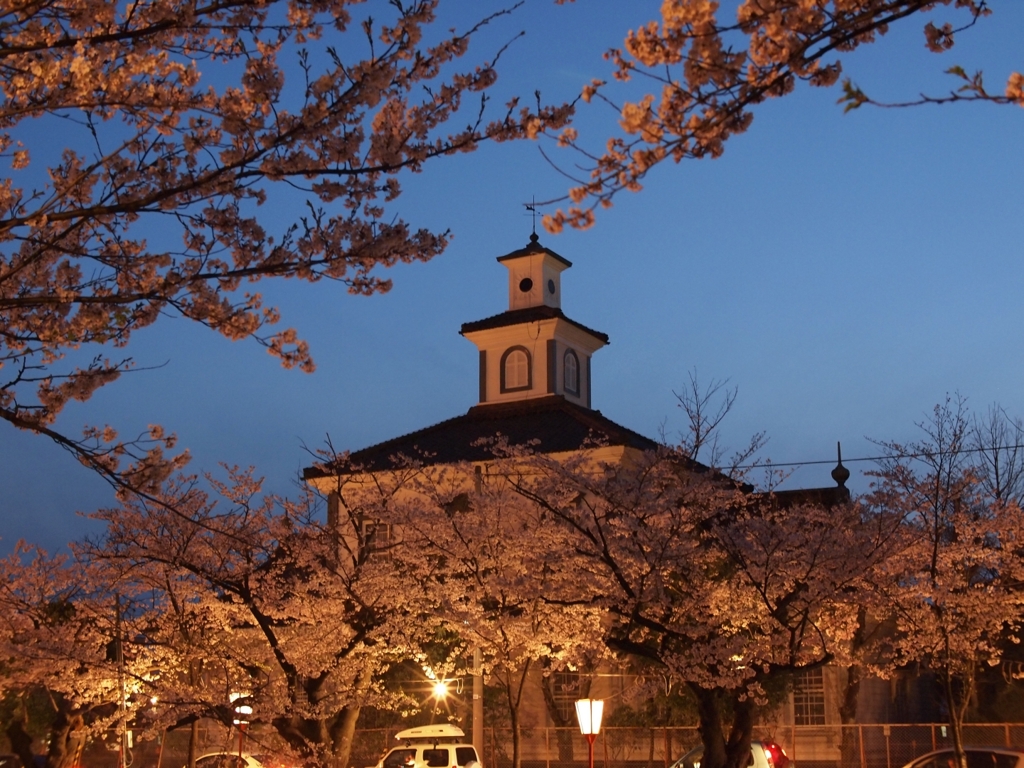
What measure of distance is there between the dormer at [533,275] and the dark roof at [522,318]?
42 centimetres

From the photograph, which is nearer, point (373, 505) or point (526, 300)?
point (373, 505)

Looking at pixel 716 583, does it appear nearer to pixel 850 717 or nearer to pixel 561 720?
pixel 561 720

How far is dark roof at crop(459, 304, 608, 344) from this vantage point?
3756 centimetres

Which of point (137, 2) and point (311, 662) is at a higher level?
point (137, 2)

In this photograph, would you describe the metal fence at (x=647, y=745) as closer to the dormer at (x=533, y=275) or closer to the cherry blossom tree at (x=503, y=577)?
the cherry blossom tree at (x=503, y=577)

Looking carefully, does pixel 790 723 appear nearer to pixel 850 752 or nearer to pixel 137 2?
pixel 850 752

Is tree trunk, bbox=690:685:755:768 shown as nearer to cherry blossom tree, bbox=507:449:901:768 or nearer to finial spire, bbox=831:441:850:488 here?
cherry blossom tree, bbox=507:449:901:768

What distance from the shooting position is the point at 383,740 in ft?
94.5

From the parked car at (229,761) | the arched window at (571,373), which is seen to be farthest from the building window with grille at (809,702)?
the parked car at (229,761)

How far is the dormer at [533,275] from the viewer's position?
38.9 meters

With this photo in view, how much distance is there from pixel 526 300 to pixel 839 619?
74.1 ft

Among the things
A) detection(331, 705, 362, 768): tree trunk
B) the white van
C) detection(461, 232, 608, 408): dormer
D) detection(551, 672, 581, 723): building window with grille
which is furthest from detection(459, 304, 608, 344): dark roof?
detection(331, 705, 362, 768): tree trunk

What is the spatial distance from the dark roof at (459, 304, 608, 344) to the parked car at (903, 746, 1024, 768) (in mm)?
20793

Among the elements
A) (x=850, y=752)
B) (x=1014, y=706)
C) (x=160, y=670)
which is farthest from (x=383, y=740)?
(x=1014, y=706)
